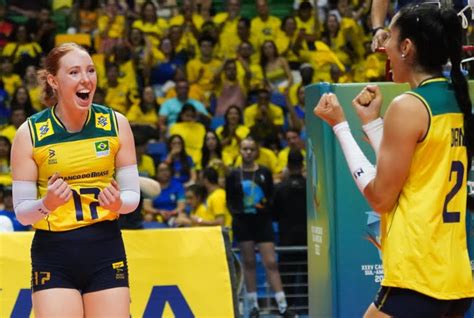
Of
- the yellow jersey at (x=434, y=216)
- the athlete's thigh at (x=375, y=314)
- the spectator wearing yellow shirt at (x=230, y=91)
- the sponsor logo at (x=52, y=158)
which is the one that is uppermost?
the spectator wearing yellow shirt at (x=230, y=91)

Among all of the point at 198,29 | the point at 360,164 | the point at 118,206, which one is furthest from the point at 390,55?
the point at 198,29

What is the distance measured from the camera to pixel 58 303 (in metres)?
5.13

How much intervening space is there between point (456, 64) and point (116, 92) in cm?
1134

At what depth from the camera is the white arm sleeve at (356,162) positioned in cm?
418

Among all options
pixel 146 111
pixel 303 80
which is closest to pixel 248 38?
pixel 303 80

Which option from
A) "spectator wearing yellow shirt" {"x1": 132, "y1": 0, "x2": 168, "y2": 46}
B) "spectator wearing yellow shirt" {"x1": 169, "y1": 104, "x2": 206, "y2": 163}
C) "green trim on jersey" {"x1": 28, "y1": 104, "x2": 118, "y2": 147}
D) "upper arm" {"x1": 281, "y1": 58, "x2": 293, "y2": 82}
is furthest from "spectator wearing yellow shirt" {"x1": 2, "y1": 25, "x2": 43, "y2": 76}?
"green trim on jersey" {"x1": 28, "y1": 104, "x2": 118, "y2": 147}

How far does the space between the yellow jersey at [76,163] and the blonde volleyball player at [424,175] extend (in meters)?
1.70

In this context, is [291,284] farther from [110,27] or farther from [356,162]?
[356,162]

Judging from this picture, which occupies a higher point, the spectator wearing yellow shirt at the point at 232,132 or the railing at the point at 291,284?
the spectator wearing yellow shirt at the point at 232,132

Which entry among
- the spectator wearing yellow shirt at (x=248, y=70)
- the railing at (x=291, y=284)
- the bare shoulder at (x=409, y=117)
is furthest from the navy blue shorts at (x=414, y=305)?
the spectator wearing yellow shirt at (x=248, y=70)

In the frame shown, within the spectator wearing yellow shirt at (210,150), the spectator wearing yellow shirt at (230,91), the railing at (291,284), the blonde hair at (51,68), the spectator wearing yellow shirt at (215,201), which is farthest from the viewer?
the spectator wearing yellow shirt at (230,91)

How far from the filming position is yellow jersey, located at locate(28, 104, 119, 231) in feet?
17.3

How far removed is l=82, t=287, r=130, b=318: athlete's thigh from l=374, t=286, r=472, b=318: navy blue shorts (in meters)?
1.70

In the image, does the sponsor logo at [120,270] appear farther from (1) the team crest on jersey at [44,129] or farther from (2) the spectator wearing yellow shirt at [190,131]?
(2) the spectator wearing yellow shirt at [190,131]
